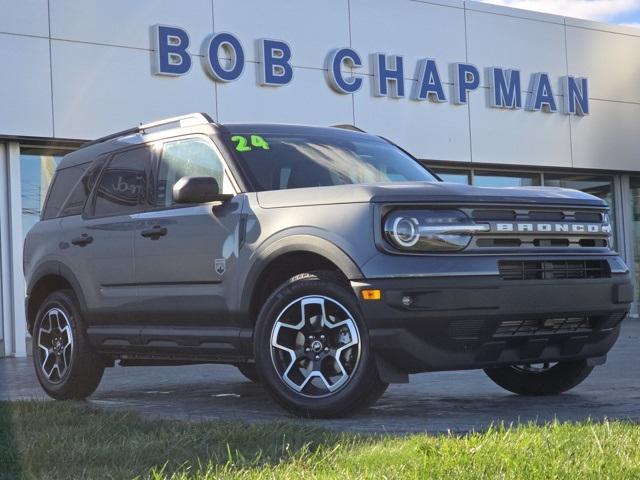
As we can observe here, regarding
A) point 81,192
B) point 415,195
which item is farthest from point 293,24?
point 415,195

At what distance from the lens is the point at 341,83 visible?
18281mm

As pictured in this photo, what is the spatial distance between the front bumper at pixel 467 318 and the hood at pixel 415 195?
449 millimetres

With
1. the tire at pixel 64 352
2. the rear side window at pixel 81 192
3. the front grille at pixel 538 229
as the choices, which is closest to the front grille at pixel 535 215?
the front grille at pixel 538 229

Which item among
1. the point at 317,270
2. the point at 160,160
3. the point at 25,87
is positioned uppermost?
the point at 25,87

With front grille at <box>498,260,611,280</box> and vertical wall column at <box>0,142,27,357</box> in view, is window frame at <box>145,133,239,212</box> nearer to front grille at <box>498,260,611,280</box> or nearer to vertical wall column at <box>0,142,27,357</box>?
front grille at <box>498,260,611,280</box>

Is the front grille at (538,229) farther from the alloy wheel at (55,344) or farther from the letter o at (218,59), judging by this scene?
the letter o at (218,59)

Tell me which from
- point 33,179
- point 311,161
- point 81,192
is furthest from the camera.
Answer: point 33,179

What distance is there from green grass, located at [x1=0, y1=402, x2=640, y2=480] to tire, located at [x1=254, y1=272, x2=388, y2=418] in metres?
0.63

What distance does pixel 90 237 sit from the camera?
25.2 feet

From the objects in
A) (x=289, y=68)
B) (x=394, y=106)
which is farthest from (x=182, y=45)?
(x=394, y=106)

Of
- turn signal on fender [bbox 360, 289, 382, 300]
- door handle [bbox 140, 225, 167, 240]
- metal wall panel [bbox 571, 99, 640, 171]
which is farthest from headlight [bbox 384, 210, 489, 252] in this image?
metal wall panel [bbox 571, 99, 640, 171]

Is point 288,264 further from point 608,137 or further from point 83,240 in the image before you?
point 608,137

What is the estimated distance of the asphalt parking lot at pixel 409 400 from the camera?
5844 mm

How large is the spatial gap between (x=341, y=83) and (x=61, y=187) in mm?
10274
